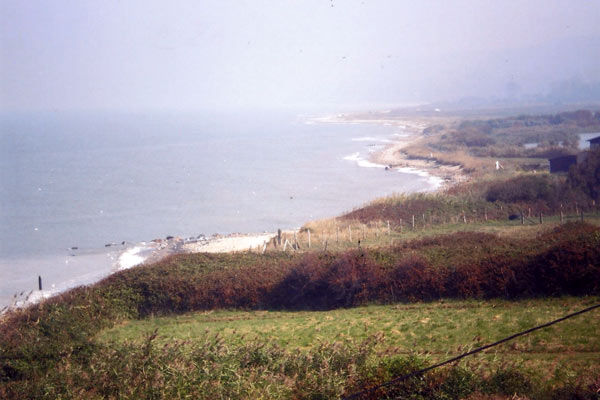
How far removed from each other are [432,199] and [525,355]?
74.2 ft

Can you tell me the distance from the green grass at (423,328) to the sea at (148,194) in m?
7.17

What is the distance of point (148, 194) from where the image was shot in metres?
49.5

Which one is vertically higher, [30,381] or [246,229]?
[30,381]

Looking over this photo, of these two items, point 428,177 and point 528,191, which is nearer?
point 528,191

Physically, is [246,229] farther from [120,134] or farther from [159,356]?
[120,134]

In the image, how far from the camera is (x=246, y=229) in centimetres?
3478

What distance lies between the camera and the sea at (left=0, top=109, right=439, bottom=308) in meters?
30.0

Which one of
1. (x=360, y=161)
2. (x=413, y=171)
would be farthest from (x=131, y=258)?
(x=360, y=161)

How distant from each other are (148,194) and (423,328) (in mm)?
A: 41691

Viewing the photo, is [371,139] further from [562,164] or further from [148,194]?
[562,164]

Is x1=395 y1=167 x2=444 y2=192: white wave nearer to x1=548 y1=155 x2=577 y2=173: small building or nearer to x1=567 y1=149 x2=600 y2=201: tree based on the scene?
x1=548 y1=155 x2=577 y2=173: small building

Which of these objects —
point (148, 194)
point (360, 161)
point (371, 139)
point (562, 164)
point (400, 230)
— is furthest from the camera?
point (371, 139)

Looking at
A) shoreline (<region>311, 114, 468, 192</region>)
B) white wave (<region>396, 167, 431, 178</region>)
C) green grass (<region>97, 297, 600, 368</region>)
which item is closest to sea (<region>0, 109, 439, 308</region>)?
white wave (<region>396, 167, 431, 178</region>)

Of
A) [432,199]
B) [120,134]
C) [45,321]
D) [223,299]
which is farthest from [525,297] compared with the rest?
[120,134]
